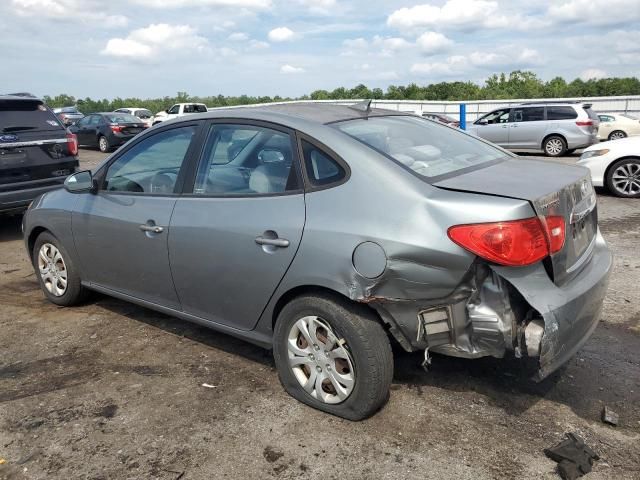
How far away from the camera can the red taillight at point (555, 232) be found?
2.75 m

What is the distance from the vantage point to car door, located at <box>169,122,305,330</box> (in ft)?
10.4

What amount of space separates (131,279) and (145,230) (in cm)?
47

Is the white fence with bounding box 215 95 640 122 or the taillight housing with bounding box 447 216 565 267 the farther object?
the white fence with bounding box 215 95 640 122

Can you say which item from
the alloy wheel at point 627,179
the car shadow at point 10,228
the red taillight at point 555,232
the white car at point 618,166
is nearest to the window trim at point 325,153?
the red taillight at point 555,232

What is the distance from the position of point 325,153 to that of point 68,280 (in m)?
2.74

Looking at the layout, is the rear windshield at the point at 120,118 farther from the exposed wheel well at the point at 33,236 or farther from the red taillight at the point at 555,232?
the red taillight at the point at 555,232

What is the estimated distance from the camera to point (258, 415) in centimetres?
320

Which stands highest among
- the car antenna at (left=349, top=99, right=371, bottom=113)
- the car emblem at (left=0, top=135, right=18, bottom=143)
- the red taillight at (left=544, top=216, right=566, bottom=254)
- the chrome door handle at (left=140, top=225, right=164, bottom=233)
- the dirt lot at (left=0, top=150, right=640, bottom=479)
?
the car antenna at (left=349, top=99, right=371, bottom=113)

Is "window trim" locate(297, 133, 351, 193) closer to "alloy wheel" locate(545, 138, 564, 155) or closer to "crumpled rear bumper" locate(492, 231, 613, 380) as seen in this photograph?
"crumpled rear bumper" locate(492, 231, 613, 380)

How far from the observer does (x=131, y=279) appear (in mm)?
4098

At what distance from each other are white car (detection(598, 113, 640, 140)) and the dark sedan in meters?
16.5

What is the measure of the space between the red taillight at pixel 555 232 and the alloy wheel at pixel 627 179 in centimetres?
778

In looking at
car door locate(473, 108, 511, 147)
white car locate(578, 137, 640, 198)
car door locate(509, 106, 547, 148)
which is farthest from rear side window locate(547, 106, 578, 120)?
white car locate(578, 137, 640, 198)

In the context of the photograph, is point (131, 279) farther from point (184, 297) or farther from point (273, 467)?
point (273, 467)
